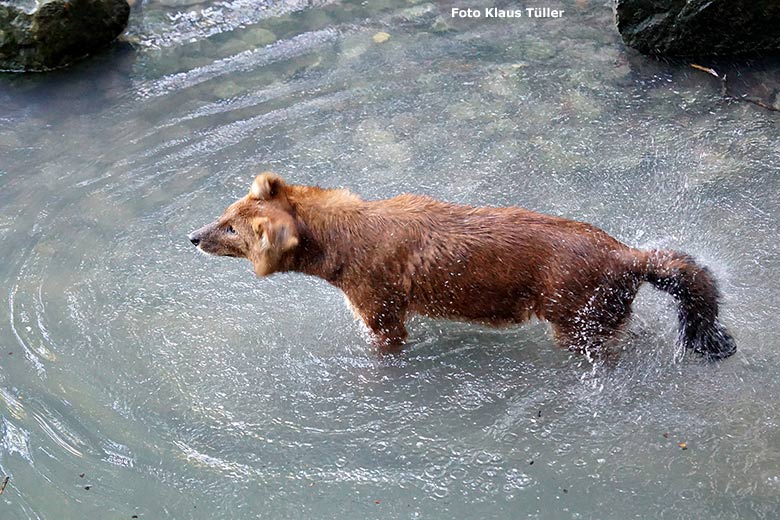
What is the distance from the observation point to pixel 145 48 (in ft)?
26.4

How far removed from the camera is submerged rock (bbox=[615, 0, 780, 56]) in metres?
6.98

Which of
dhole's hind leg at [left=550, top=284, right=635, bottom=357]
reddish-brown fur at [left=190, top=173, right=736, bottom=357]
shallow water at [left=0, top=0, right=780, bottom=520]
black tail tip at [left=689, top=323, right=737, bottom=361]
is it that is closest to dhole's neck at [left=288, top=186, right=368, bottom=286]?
reddish-brown fur at [left=190, top=173, right=736, bottom=357]

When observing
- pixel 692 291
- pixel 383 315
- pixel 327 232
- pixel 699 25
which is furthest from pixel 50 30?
pixel 692 291

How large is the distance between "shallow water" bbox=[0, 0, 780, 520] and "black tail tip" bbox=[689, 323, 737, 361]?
0.19 metres

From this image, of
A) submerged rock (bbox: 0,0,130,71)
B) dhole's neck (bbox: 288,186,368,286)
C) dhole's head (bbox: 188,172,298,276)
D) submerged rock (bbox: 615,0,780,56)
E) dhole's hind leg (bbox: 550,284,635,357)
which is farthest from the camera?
submerged rock (bbox: 0,0,130,71)

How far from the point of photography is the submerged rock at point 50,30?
25.1 feet

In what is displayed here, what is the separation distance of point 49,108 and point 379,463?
189 inches

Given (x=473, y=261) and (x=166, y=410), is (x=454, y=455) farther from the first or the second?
(x=166, y=410)

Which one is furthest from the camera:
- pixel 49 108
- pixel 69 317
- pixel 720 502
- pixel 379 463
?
pixel 49 108

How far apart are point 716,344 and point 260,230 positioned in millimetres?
2562

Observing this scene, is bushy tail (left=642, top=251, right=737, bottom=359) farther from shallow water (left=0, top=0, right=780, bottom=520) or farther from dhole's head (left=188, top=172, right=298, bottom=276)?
dhole's head (left=188, top=172, right=298, bottom=276)

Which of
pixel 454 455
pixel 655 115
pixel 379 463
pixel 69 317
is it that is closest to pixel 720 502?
pixel 454 455

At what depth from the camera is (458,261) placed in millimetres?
4609

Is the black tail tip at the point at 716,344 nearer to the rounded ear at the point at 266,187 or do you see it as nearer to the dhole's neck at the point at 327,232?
the dhole's neck at the point at 327,232
